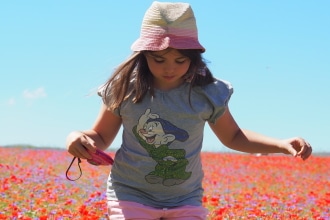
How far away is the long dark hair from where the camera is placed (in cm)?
392

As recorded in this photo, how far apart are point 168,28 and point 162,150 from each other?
2.15ft

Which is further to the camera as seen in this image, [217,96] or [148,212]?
[217,96]

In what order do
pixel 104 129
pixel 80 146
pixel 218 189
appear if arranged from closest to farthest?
pixel 80 146 → pixel 104 129 → pixel 218 189

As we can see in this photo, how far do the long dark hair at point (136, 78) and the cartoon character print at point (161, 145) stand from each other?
5.8 inches

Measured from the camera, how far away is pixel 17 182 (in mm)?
9852

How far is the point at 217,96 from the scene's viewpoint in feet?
13.1

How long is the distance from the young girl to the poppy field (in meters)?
1.69

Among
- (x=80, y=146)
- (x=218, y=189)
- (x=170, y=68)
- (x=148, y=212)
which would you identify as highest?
(x=170, y=68)

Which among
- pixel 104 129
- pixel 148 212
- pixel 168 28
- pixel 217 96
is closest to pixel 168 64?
pixel 168 28

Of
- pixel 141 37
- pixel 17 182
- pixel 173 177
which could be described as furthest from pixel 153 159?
pixel 17 182

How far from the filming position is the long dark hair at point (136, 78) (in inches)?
154

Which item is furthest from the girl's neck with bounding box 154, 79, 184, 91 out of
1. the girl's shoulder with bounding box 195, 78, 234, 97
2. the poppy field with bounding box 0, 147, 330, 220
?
the poppy field with bounding box 0, 147, 330, 220

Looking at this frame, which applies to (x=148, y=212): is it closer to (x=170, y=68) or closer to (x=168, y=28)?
(x=170, y=68)

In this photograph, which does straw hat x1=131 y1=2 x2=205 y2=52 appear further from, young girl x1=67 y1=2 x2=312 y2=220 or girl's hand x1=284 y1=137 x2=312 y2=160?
girl's hand x1=284 y1=137 x2=312 y2=160
